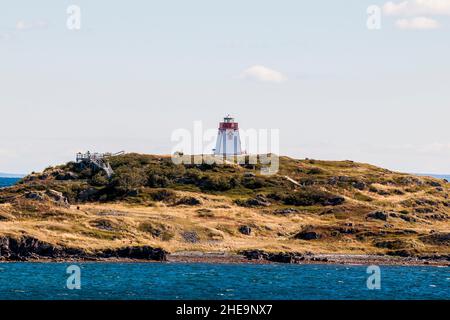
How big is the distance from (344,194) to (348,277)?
158 feet

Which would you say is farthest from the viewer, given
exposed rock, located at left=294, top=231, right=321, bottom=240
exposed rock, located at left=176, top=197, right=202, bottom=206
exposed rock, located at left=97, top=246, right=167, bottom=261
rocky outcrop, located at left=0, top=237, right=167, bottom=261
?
exposed rock, located at left=176, top=197, right=202, bottom=206

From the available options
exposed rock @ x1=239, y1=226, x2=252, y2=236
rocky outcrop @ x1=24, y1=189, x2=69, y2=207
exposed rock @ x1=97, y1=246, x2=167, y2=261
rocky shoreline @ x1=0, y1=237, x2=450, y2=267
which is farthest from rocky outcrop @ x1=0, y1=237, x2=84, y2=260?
exposed rock @ x1=239, y1=226, x2=252, y2=236

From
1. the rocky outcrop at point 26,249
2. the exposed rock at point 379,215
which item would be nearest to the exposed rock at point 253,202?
the exposed rock at point 379,215

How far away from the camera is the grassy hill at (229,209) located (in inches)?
4284

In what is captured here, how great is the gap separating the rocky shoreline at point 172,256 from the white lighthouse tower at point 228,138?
198 ft

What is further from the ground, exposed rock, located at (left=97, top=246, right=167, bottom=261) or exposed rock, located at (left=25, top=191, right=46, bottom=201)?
exposed rock, located at (left=25, top=191, right=46, bottom=201)

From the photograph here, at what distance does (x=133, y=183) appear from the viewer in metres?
136

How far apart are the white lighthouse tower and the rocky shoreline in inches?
2380

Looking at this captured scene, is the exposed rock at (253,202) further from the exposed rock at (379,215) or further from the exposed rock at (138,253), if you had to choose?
the exposed rock at (138,253)

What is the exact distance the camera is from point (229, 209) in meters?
127

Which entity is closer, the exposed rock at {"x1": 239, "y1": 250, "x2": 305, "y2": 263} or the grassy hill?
the exposed rock at {"x1": 239, "y1": 250, "x2": 305, "y2": 263}

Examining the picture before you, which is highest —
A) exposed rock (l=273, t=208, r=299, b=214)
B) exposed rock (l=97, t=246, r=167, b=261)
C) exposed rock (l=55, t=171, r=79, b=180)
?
exposed rock (l=55, t=171, r=79, b=180)

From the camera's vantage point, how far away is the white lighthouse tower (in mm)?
164375

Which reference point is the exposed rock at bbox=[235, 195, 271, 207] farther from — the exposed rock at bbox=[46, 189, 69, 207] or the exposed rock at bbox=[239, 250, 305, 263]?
the exposed rock at bbox=[46, 189, 69, 207]
